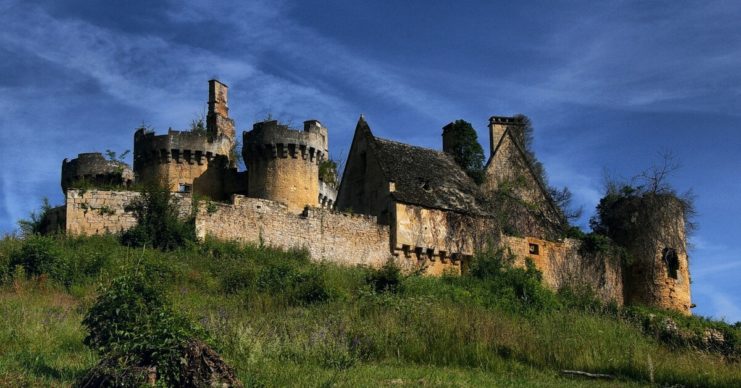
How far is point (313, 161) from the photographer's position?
119 feet

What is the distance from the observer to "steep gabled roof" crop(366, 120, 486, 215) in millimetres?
34625

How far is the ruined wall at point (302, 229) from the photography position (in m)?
31.0

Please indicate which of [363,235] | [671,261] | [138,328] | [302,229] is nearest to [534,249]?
[671,261]

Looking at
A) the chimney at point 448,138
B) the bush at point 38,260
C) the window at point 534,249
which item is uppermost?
the chimney at point 448,138

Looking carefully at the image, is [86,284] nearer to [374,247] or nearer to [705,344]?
[374,247]

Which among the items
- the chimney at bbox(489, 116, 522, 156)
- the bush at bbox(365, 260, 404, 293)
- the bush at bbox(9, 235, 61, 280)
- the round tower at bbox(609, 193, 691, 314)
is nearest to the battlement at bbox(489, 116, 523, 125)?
the chimney at bbox(489, 116, 522, 156)

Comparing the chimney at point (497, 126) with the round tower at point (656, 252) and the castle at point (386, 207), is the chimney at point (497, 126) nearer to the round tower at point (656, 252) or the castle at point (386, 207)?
the castle at point (386, 207)

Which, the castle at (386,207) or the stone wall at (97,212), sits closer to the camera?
the stone wall at (97,212)

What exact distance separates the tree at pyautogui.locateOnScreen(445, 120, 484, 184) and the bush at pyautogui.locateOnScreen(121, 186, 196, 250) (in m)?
13.5

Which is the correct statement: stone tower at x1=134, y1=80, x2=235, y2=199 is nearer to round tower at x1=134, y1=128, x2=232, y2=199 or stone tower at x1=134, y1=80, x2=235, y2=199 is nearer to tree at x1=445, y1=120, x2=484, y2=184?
round tower at x1=134, y1=128, x2=232, y2=199

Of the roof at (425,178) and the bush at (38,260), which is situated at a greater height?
the roof at (425,178)

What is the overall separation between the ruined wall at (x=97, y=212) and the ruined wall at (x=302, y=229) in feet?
7.50

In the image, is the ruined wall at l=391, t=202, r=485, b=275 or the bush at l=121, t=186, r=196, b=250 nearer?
the bush at l=121, t=186, r=196, b=250

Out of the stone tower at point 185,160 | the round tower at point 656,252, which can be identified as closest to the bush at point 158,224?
the stone tower at point 185,160
